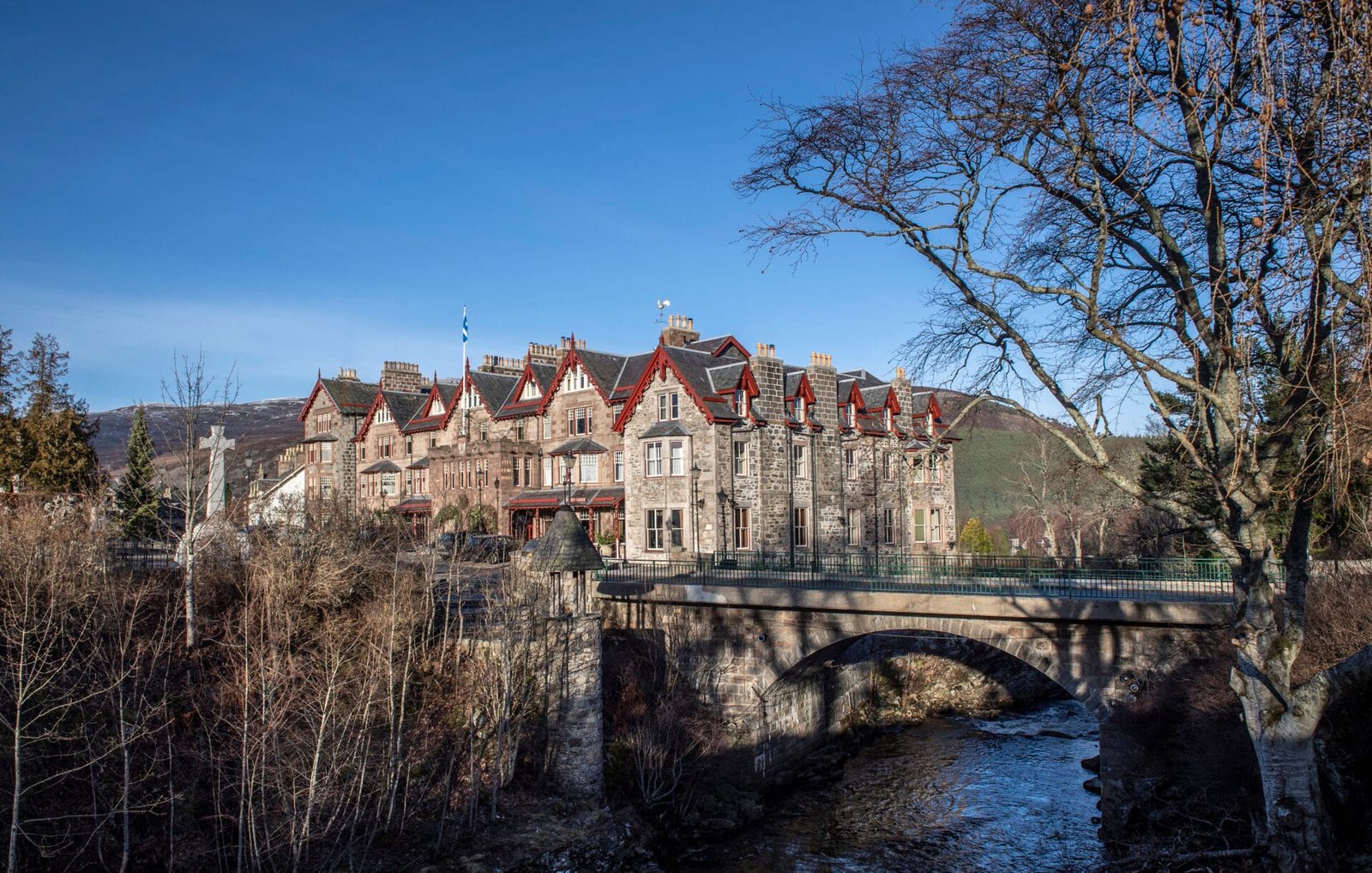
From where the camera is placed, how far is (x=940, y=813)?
24.3 metres

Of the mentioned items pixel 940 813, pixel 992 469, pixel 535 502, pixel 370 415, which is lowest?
pixel 940 813

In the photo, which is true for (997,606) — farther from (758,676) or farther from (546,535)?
(546,535)

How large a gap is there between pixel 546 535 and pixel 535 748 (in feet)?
17.1

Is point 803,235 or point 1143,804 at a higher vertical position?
point 803,235

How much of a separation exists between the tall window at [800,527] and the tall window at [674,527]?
5324 mm

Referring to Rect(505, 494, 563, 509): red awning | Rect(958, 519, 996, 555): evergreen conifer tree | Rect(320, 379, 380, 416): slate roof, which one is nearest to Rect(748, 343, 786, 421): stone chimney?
Rect(505, 494, 563, 509): red awning

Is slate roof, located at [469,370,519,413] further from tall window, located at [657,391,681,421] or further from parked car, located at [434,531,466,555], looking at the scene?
tall window, located at [657,391,681,421]

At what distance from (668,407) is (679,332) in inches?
245

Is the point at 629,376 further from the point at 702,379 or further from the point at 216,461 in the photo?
the point at 216,461

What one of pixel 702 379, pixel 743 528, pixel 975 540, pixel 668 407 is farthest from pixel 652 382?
pixel 975 540

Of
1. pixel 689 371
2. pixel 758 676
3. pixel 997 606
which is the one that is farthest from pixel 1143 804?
pixel 689 371

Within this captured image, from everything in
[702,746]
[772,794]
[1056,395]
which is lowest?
[772,794]

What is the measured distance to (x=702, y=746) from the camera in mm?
25188

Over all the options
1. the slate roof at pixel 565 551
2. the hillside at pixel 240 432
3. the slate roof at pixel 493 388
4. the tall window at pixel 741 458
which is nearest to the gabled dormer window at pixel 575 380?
the slate roof at pixel 493 388
